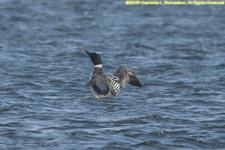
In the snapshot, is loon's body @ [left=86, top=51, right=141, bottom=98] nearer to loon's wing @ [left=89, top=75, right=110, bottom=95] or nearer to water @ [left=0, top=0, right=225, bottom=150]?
loon's wing @ [left=89, top=75, right=110, bottom=95]

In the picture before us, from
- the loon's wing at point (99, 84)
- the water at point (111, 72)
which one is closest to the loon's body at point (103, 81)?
the loon's wing at point (99, 84)

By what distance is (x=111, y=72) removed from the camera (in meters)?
18.0

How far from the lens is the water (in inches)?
434

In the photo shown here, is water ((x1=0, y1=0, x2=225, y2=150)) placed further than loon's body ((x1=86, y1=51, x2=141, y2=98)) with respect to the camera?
No

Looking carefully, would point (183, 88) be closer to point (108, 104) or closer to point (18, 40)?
point (108, 104)

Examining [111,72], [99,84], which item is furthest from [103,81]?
[111,72]

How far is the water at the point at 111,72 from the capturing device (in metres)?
11.0

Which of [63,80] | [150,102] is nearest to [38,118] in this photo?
[150,102]

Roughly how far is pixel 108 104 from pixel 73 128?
1.94 metres

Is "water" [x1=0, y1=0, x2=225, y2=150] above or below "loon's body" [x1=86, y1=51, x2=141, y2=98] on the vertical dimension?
below

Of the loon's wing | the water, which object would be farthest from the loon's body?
the water

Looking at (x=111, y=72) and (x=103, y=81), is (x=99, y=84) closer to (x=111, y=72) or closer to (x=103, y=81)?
(x=103, y=81)

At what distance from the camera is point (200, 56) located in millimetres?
20109

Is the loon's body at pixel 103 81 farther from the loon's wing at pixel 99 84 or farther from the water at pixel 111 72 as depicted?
the water at pixel 111 72
